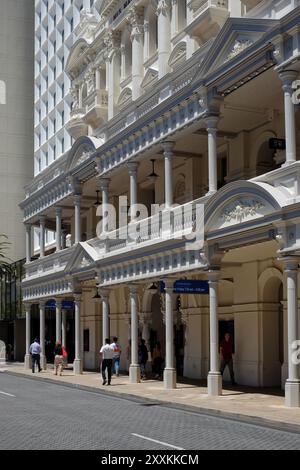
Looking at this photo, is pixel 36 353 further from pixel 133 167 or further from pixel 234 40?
pixel 234 40

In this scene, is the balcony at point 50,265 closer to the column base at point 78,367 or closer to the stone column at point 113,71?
the column base at point 78,367

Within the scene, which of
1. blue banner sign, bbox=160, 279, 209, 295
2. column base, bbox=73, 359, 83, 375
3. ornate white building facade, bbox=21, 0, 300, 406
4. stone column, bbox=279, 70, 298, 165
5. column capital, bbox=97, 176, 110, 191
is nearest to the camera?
stone column, bbox=279, 70, 298, 165

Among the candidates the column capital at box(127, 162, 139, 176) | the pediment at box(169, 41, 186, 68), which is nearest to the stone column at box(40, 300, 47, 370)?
the column capital at box(127, 162, 139, 176)

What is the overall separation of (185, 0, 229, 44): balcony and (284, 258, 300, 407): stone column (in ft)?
30.7

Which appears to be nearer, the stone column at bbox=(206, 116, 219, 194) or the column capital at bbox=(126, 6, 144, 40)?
the stone column at bbox=(206, 116, 219, 194)

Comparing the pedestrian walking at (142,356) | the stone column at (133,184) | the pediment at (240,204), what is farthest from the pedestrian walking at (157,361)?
the pediment at (240,204)

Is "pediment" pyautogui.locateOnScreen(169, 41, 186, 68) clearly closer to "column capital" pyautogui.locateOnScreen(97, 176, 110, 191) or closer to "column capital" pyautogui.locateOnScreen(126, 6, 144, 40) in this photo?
"column capital" pyautogui.locateOnScreen(126, 6, 144, 40)

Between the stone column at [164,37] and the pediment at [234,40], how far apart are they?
663 centimetres

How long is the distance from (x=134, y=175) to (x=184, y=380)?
7834mm

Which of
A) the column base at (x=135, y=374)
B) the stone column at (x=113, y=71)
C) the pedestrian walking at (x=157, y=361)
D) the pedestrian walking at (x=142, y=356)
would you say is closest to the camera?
the column base at (x=135, y=374)

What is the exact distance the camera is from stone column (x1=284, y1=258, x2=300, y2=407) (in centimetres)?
A: 1839

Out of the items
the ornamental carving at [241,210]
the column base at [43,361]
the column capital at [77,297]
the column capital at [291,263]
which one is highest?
the ornamental carving at [241,210]

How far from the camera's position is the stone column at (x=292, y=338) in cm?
1839

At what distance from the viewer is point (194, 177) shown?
29.5 m
